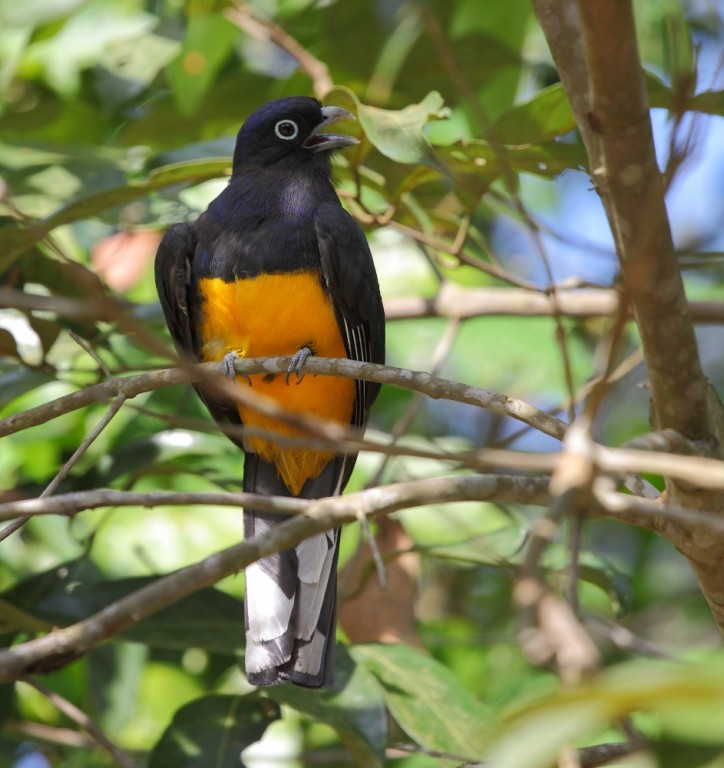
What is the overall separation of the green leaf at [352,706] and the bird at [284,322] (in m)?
0.13

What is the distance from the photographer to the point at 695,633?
6.78 metres

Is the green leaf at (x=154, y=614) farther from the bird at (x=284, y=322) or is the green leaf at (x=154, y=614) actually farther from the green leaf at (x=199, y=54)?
the green leaf at (x=199, y=54)

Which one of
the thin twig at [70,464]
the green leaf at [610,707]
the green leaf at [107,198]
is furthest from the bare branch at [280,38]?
the green leaf at [610,707]

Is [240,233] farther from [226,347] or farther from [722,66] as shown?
[722,66]

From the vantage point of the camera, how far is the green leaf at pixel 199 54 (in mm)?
4898

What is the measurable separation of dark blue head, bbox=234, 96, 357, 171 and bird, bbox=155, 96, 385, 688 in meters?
0.15

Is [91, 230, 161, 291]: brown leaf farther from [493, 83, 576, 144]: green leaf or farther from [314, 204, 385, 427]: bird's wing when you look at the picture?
[493, 83, 576, 144]: green leaf

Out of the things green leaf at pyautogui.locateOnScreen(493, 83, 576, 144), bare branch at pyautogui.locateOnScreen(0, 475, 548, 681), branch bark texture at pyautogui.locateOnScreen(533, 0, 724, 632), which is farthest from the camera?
green leaf at pyautogui.locateOnScreen(493, 83, 576, 144)

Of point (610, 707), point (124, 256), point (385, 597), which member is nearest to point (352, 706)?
point (385, 597)

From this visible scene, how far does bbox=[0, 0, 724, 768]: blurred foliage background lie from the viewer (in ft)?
12.5

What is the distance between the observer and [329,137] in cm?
497

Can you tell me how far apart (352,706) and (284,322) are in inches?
56.8

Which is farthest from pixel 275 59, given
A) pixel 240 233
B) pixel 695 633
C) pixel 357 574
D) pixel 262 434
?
pixel 262 434

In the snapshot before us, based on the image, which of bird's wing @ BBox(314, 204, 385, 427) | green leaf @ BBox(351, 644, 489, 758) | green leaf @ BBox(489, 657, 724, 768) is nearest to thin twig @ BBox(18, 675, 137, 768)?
green leaf @ BBox(351, 644, 489, 758)
